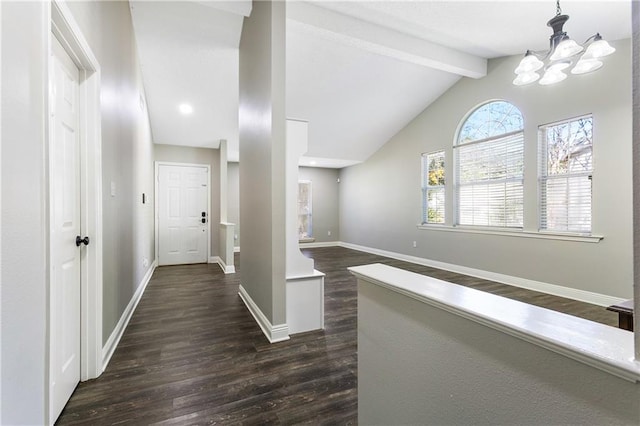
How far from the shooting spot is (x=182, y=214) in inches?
221

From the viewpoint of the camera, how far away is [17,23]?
894 mm

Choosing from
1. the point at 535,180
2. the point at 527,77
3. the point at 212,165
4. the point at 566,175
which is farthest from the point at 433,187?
the point at 212,165

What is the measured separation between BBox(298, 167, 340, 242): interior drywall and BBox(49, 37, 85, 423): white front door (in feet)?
21.6

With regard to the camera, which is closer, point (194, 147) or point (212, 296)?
point (212, 296)

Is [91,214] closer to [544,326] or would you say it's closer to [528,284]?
[544,326]

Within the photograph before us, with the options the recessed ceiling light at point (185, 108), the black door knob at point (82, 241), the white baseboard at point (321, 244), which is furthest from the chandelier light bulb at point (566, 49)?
the white baseboard at point (321, 244)

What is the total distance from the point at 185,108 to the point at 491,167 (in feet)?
16.8

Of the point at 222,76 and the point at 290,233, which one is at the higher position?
the point at 222,76

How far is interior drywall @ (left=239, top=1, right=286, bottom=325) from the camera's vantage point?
7.45ft

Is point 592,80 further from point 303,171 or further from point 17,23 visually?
point 303,171

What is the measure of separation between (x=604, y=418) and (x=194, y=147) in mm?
6396

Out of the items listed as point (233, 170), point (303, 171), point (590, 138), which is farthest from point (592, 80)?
point (233, 170)

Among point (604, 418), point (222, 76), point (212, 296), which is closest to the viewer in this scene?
point (604, 418)

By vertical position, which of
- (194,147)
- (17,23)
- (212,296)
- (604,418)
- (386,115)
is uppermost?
(386,115)
